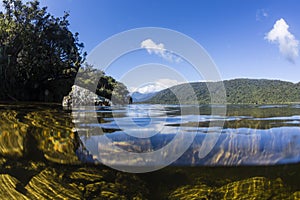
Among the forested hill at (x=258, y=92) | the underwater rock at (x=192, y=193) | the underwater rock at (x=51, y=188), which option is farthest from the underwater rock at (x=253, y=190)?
the forested hill at (x=258, y=92)

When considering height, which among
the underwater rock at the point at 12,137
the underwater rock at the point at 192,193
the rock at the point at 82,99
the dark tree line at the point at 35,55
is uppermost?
the dark tree line at the point at 35,55

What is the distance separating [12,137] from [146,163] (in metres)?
3.35

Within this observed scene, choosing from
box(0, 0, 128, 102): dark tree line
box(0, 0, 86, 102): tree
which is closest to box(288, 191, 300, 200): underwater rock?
box(0, 0, 128, 102): dark tree line

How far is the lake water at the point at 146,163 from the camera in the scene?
10.2ft

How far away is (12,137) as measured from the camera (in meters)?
5.04

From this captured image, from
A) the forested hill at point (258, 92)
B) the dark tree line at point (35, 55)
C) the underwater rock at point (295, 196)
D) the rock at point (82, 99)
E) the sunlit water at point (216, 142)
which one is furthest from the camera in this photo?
the forested hill at point (258, 92)

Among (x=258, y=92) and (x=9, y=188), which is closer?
(x=9, y=188)

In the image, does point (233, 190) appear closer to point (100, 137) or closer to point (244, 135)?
point (244, 135)

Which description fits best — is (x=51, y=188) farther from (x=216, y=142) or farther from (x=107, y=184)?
(x=216, y=142)

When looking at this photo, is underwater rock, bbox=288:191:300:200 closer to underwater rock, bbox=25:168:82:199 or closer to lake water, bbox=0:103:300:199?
lake water, bbox=0:103:300:199

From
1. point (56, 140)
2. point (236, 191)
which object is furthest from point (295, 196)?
point (56, 140)

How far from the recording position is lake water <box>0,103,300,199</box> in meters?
3.10

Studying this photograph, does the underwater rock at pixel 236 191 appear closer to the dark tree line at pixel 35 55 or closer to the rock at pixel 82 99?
the rock at pixel 82 99

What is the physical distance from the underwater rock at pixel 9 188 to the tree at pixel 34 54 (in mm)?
15541
